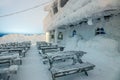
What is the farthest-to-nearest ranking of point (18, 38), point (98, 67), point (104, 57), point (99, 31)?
point (18, 38), point (99, 31), point (104, 57), point (98, 67)

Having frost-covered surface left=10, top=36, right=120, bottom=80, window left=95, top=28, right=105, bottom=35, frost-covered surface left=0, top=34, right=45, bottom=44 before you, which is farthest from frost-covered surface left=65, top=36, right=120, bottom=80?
Answer: frost-covered surface left=0, top=34, right=45, bottom=44

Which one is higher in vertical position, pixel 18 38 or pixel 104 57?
pixel 18 38

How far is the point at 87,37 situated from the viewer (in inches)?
317

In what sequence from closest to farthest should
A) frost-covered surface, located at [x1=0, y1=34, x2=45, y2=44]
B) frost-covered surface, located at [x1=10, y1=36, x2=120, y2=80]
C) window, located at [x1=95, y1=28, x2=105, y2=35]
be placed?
frost-covered surface, located at [x1=10, y1=36, x2=120, y2=80] → window, located at [x1=95, y1=28, x2=105, y2=35] → frost-covered surface, located at [x1=0, y1=34, x2=45, y2=44]

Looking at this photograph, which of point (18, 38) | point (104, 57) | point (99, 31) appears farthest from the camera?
point (18, 38)

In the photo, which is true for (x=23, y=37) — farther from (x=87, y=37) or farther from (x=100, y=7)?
(x=100, y=7)

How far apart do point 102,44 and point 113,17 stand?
1.49m

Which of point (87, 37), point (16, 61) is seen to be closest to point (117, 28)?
point (87, 37)

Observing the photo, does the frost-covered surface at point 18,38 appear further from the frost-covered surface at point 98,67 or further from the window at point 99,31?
the window at point 99,31

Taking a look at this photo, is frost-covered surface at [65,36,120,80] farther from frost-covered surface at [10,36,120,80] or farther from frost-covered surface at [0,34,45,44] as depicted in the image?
frost-covered surface at [0,34,45,44]

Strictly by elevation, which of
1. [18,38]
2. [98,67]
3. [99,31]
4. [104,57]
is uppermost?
[99,31]

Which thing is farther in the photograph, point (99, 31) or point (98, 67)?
point (99, 31)

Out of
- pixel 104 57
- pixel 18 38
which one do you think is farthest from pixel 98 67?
pixel 18 38

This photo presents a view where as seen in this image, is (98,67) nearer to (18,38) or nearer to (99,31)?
(99,31)
